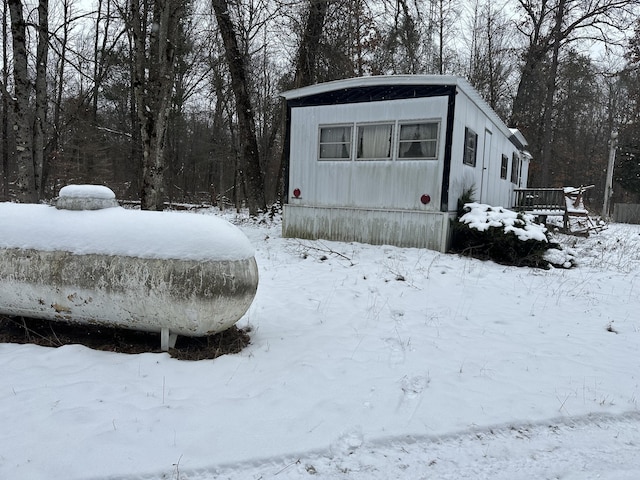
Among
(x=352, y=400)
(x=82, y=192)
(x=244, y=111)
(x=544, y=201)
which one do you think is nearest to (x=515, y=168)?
(x=544, y=201)

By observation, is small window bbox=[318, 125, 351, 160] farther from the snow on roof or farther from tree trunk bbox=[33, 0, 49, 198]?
tree trunk bbox=[33, 0, 49, 198]

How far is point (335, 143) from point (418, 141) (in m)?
1.93

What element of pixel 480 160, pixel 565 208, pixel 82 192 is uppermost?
pixel 480 160

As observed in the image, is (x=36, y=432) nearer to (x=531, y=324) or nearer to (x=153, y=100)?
(x=531, y=324)

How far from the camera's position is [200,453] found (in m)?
2.27

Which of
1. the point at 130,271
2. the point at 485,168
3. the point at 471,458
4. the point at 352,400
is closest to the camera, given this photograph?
the point at 471,458

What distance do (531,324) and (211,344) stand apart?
358cm

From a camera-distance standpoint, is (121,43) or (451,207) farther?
(121,43)

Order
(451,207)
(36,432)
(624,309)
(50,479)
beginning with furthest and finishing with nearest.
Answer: (451,207) → (624,309) → (36,432) → (50,479)

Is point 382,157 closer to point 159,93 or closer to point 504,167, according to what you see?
point 159,93

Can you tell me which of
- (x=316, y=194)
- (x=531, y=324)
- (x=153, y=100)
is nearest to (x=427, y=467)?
(x=531, y=324)

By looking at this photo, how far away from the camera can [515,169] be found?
16.2 meters

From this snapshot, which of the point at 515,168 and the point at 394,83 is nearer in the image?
the point at 394,83

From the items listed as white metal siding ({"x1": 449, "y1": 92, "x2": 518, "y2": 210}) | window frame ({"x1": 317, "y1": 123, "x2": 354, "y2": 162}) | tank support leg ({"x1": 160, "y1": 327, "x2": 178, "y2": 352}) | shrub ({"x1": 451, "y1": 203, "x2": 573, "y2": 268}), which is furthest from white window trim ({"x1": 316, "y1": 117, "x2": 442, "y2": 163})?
tank support leg ({"x1": 160, "y1": 327, "x2": 178, "y2": 352})
